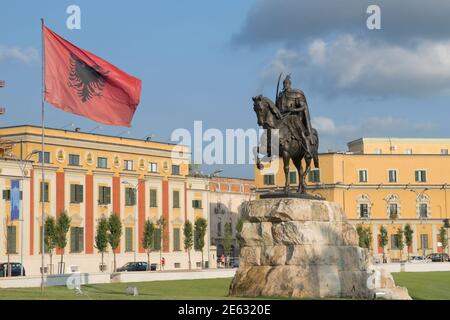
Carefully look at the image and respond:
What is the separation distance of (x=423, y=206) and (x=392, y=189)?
453cm

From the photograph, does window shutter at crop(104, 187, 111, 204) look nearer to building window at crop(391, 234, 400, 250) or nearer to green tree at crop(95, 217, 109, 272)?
green tree at crop(95, 217, 109, 272)

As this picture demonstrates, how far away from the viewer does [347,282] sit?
31.5 meters

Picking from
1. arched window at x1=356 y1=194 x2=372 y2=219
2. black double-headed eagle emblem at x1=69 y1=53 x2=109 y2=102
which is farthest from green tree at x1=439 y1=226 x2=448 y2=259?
black double-headed eagle emblem at x1=69 y1=53 x2=109 y2=102

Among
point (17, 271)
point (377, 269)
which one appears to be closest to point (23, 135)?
point (17, 271)

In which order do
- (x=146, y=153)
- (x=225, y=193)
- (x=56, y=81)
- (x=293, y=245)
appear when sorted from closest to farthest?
(x=56, y=81) → (x=293, y=245) → (x=146, y=153) → (x=225, y=193)

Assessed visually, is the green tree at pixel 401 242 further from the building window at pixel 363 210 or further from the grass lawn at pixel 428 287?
the grass lawn at pixel 428 287

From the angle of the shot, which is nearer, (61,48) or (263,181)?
(61,48)

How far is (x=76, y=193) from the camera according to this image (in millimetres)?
88812

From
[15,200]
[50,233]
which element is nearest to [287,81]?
[15,200]

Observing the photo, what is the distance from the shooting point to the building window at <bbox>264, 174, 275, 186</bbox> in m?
125

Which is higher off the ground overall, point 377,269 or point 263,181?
point 263,181
